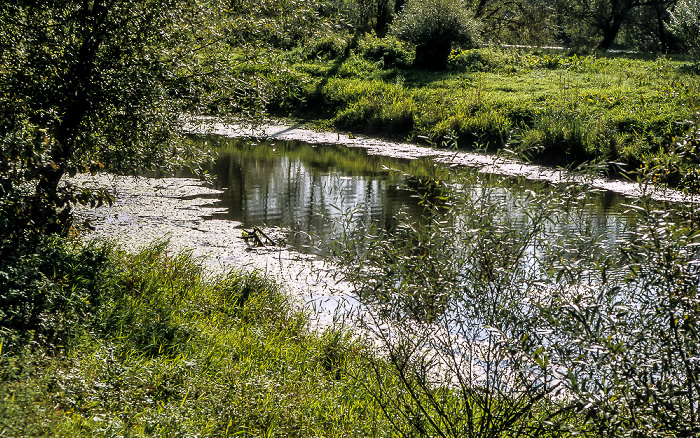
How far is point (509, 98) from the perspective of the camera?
1903 cm

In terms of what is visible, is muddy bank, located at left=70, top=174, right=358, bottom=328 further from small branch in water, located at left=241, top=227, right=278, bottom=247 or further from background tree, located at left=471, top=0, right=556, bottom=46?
background tree, located at left=471, top=0, right=556, bottom=46

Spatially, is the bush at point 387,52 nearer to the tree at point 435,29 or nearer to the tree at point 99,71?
the tree at point 435,29

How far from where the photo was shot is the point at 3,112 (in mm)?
4664

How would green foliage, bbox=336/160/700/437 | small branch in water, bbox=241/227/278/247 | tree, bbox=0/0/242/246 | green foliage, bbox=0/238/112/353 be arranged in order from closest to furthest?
1. green foliage, bbox=336/160/700/437
2. green foliage, bbox=0/238/112/353
3. tree, bbox=0/0/242/246
4. small branch in water, bbox=241/227/278/247

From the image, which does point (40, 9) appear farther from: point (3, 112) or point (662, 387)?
point (662, 387)

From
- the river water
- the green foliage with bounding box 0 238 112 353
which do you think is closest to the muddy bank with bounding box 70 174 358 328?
the river water

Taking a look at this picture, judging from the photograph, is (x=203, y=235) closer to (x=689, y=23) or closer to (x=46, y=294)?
(x=46, y=294)

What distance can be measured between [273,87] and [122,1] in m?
2.39

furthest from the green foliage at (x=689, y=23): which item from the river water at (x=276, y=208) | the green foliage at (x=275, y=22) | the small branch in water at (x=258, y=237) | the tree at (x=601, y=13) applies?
the small branch in water at (x=258, y=237)

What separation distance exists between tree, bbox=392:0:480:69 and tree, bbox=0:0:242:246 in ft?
62.8

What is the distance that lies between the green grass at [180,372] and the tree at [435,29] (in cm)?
2060

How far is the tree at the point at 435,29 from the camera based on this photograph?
25531 mm

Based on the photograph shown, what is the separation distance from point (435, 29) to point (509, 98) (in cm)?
777

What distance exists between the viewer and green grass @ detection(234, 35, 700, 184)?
14.9 meters
